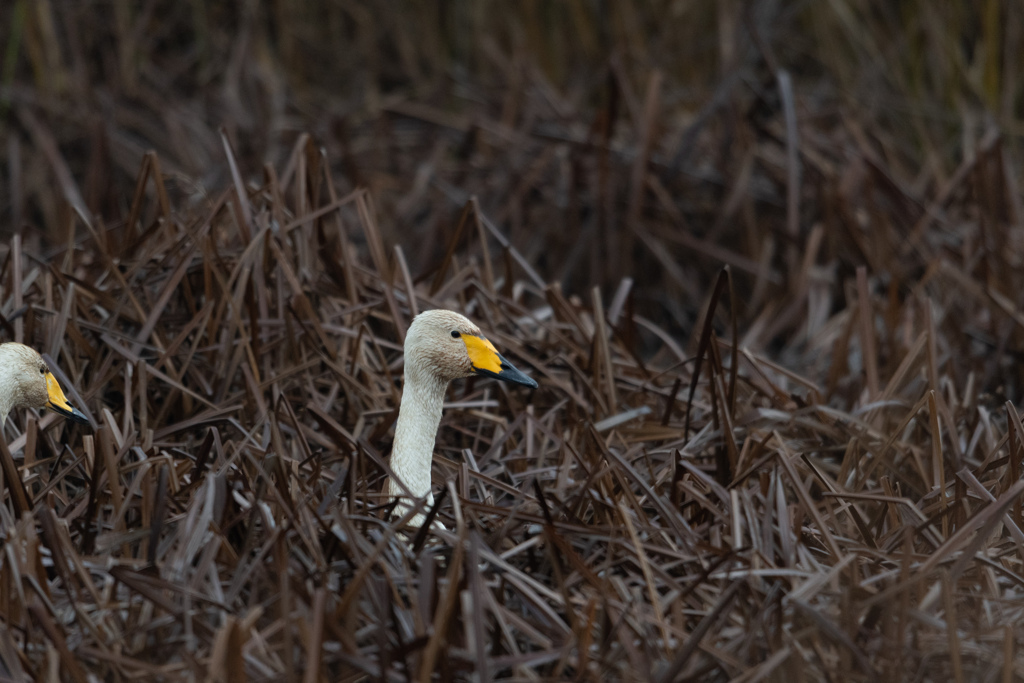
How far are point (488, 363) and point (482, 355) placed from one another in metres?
0.03

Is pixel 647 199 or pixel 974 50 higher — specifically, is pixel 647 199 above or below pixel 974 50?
below

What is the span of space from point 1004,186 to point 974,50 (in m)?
1.34

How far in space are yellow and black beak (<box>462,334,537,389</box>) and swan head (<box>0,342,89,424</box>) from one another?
96 cm

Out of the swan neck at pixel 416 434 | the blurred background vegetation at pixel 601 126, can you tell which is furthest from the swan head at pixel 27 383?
the blurred background vegetation at pixel 601 126

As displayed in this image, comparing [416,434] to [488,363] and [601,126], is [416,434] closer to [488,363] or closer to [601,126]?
[488,363]

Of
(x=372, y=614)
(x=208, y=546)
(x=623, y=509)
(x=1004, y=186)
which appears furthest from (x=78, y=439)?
(x=1004, y=186)

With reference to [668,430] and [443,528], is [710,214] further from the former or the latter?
[443,528]

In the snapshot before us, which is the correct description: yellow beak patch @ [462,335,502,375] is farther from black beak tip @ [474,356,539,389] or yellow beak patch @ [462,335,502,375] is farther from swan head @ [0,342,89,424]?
swan head @ [0,342,89,424]

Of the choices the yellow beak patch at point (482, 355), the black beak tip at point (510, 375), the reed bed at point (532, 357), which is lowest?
the reed bed at point (532, 357)

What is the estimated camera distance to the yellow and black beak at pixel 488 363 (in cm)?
262

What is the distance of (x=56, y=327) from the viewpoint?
9.89 feet

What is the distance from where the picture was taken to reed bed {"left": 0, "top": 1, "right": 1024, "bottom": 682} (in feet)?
6.78

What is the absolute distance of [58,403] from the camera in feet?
8.83

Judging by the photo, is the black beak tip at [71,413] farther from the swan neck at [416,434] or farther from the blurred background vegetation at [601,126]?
the blurred background vegetation at [601,126]
